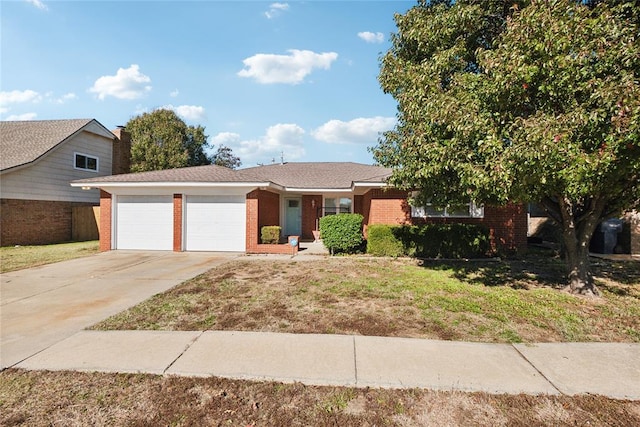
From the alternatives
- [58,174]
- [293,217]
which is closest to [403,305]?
[293,217]

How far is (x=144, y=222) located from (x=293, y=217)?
7657 millimetres

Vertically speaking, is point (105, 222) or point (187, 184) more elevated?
point (187, 184)

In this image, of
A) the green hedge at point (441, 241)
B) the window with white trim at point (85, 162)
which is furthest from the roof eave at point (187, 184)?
the window with white trim at point (85, 162)

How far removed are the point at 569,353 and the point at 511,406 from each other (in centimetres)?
174

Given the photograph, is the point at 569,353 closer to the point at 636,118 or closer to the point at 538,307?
the point at 538,307

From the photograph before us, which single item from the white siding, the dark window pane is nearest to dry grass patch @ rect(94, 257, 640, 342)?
the white siding

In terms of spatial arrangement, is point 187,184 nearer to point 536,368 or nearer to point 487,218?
point 487,218

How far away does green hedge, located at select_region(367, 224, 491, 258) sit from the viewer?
1153 centimetres

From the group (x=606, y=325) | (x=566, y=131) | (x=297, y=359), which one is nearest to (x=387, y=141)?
(x=566, y=131)

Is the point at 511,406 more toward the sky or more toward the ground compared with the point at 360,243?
more toward the ground

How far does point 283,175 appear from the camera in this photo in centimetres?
1891

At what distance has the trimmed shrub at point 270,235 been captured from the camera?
13117 millimetres

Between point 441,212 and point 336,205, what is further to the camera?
point 336,205

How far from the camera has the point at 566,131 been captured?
15.4 ft
